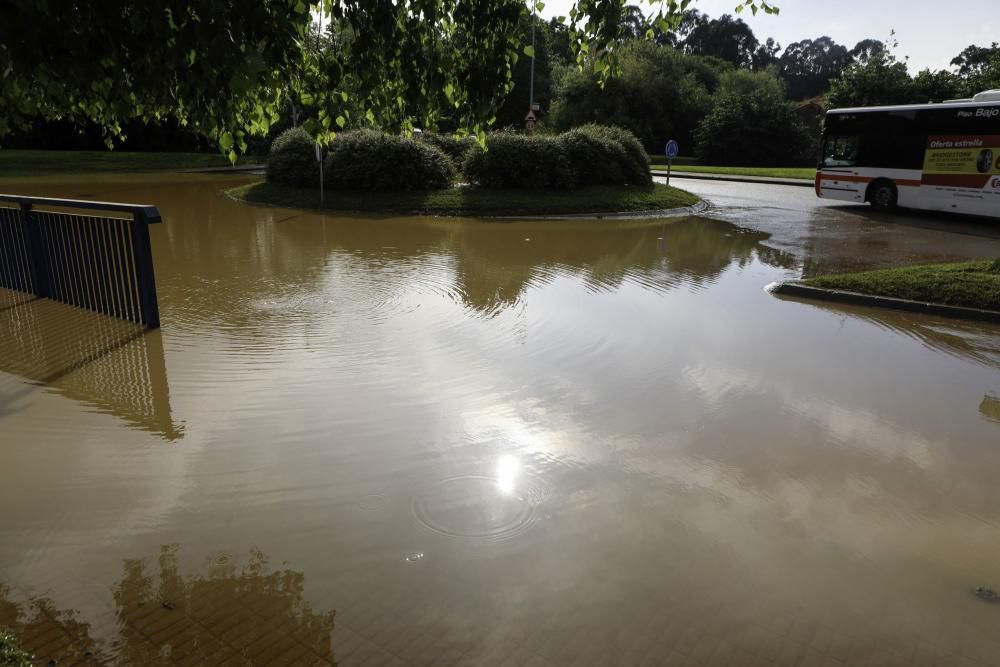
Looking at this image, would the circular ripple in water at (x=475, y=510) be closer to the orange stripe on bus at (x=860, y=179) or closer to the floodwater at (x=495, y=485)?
the floodwater at (x=495, y=485)

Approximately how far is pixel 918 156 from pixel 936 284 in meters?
11.4

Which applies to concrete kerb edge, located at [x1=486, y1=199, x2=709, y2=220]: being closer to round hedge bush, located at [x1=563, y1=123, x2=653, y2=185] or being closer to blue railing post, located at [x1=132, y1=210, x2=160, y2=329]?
round hedge bush, located at [x1=563, y1=123, x2=653, y2=185]

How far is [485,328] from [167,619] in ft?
17.6

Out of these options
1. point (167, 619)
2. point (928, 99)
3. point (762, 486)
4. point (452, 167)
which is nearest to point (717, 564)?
point (762, 486)

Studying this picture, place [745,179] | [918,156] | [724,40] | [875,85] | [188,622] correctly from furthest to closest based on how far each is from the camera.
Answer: [724,40]
[875,85]
[745,179]
[918,156]
[188,622]

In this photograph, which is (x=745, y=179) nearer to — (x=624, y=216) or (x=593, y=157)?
(x=593, y=157)

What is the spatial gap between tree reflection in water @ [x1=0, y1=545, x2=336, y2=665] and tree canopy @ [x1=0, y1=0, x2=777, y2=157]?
7.22ft

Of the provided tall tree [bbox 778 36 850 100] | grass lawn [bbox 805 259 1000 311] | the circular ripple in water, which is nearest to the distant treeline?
grass lawn [bbox 805 259 1000 311]

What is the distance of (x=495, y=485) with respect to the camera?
15.6 feet

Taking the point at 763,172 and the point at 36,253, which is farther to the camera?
the point at 763,172

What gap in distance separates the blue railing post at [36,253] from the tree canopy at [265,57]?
507cm

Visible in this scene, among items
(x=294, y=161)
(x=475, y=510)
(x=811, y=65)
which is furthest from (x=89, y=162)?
(x=811, y=65)

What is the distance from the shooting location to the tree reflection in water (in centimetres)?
319

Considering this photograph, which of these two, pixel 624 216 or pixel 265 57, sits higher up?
pixel 265 57
